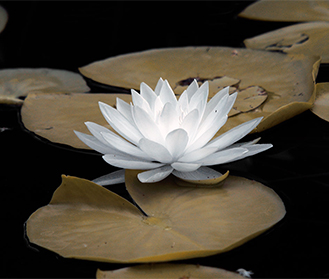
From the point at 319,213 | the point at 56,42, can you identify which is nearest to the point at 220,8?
the point at 56,42

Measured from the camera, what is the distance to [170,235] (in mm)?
1091

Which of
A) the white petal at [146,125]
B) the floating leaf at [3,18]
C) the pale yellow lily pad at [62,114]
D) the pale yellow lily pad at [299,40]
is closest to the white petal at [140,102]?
the white petal at [146,125]

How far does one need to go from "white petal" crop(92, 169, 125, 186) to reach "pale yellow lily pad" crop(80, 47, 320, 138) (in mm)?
505

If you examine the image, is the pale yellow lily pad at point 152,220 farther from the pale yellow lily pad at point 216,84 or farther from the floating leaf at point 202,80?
the pale yellow lily pad at point 216,84

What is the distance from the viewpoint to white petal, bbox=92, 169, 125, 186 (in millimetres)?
1387

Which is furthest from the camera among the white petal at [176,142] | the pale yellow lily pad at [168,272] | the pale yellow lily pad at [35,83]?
the pale yellow lily pad at [35,83]

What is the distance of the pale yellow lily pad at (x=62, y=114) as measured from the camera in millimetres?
1720

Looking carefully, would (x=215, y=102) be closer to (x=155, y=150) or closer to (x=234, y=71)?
(x=155, y=150)

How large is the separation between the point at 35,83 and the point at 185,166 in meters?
1.33

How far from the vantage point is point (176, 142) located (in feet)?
4.16

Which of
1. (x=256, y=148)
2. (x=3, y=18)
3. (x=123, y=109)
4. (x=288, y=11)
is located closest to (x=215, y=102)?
(x=256, y=148)

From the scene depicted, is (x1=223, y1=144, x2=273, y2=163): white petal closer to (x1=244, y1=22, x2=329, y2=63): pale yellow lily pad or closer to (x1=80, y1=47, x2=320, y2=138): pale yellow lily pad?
(x1=80, y1=47, x2=320, y2=138): pale yellow lily pad

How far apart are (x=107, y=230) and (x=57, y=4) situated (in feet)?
10.3

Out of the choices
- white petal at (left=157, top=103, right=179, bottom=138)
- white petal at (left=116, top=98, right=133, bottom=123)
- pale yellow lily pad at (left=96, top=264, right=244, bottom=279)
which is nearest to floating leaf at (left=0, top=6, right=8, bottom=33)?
white petal at (left=116, top=98, right=133, bottom=123)
